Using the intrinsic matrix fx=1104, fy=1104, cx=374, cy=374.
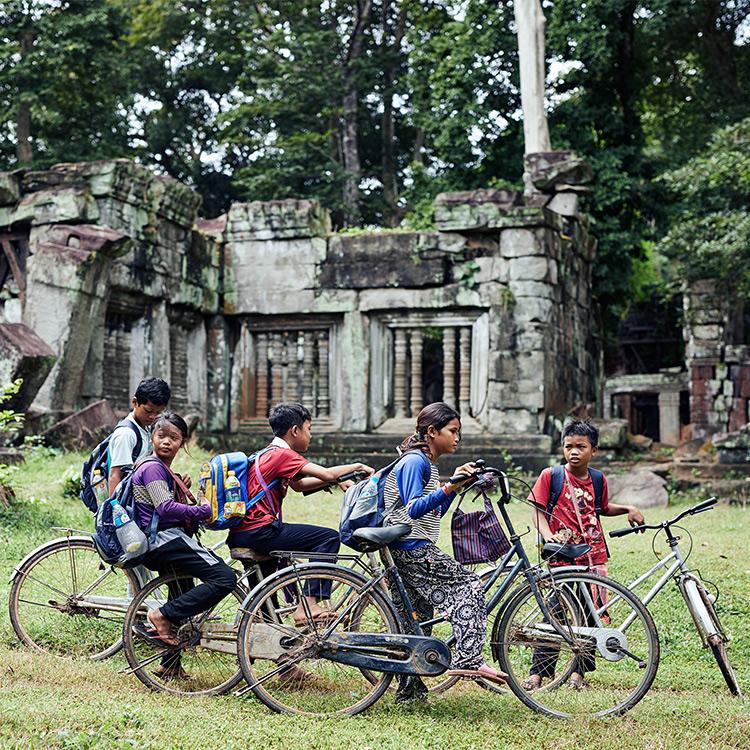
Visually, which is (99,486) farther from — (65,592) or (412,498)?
(412,498)

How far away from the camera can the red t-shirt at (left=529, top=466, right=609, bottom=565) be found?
19.4ft

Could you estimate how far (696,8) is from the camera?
24.5 meters

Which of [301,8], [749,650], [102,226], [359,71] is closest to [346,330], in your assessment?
[102,226]

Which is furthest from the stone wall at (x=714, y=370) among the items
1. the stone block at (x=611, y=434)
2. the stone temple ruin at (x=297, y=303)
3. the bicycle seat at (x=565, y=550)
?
the bicycle seat at (x=565, y=550)

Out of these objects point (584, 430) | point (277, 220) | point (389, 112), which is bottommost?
point (584, 430)

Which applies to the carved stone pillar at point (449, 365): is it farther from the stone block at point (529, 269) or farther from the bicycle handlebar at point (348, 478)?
the bicycle handlebar at point (348, 478)

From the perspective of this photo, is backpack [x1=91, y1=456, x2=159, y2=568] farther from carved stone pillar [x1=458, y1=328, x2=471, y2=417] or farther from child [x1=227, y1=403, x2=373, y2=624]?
carved stone pillar [x1=458, y1=328, x2=471, y2=417]

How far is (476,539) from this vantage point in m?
→ 5.30

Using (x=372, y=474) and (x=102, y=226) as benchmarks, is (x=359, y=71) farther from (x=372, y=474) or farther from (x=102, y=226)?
(x=372, y=474)

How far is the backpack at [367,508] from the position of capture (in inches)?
206

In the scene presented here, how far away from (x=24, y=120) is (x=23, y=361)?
47.8ft

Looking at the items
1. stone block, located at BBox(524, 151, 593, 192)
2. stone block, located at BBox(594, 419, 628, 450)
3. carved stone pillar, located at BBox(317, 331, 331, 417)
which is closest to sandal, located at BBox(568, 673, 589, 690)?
stone block, located at BBox(594, 419, 628, 450)

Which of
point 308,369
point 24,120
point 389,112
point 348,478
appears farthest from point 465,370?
point 389,112

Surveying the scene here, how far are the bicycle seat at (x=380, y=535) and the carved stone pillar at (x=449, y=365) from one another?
936 cm
